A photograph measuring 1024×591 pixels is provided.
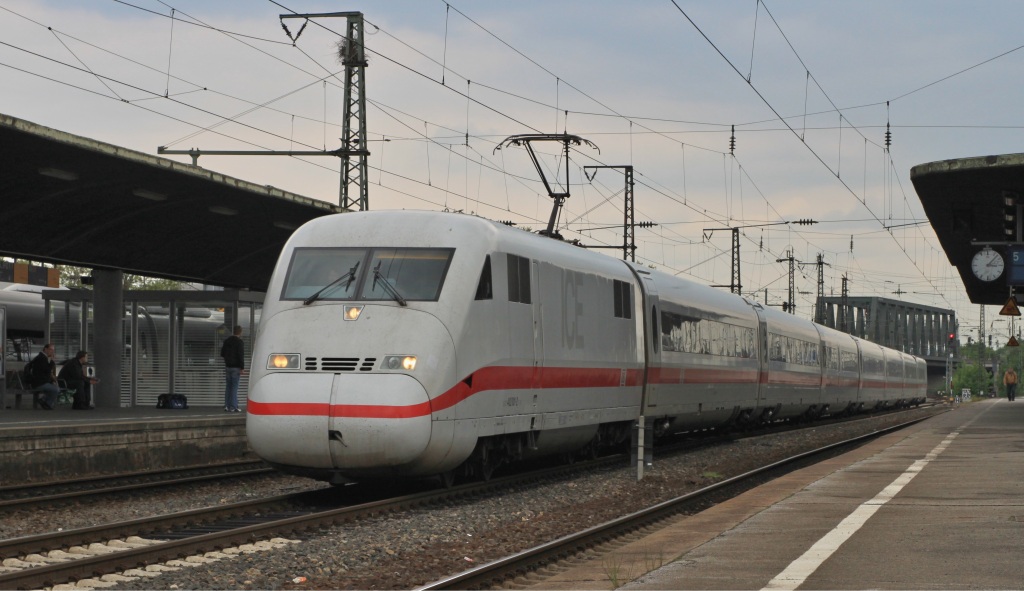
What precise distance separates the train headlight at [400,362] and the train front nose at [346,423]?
0.12 metres

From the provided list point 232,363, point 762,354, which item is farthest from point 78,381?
point 762,354

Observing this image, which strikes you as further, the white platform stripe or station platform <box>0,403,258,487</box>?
station platform <box>0,403,258,487</box>

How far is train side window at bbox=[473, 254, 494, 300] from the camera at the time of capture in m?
14.6

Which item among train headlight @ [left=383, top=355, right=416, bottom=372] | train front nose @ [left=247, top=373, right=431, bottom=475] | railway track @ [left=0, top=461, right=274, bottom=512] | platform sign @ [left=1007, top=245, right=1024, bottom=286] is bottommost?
railway track @ [left=0, top=461, right=274, bottom=512]

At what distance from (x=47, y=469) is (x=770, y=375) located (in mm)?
20229

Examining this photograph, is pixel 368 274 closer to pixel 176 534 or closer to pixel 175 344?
pixel 176 534

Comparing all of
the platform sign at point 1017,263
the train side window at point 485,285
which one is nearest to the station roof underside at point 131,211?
the train side window at point 485,285

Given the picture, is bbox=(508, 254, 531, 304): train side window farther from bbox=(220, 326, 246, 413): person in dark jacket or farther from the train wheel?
bbox=(220, 326, 246, 413): person in dark jacket

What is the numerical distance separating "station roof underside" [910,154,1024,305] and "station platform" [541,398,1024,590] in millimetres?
10829

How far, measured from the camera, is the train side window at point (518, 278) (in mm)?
15562

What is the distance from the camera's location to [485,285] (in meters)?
14.8

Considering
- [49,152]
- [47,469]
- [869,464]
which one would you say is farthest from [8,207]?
[869,464]

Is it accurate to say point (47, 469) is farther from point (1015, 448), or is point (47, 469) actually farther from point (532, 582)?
point (1015, 448)

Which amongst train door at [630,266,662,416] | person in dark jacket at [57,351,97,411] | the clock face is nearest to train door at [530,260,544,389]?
train door at [630,266,662,416]
